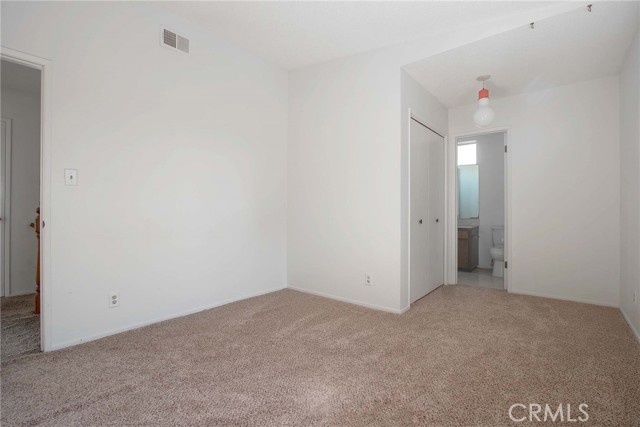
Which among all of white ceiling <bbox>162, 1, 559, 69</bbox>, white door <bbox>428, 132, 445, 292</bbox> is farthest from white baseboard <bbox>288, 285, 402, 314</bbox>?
white ceiling <bbox>162, 1, 559, 69</bbox>

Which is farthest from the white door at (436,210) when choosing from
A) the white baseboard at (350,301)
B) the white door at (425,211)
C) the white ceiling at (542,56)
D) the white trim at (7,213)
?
the white trim at (7,213)

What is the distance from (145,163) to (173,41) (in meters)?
1.13

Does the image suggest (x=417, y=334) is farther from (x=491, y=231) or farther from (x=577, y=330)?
(x=491, y=231)

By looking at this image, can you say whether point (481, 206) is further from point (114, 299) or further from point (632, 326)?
point (114, 299)

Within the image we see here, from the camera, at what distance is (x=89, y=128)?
7.55 feet

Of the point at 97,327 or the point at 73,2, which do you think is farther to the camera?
the point at 97,327

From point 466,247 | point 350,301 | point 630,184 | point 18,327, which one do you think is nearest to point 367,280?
point 350,301

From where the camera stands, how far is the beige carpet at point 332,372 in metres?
1.51

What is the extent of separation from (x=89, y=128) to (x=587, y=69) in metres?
4.51

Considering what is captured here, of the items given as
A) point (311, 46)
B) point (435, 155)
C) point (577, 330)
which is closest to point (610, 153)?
point (435, 155)

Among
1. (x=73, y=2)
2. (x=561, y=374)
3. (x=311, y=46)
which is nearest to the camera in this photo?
(x=561, y=374)

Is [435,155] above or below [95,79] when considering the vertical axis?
below

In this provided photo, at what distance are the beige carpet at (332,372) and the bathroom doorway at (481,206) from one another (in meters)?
2.14

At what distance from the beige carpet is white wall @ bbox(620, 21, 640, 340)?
0.31m
